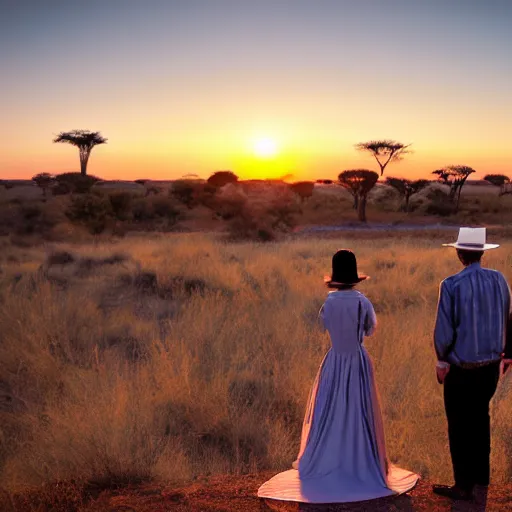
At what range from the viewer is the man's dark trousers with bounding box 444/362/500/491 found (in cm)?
346

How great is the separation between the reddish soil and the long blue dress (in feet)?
0.29

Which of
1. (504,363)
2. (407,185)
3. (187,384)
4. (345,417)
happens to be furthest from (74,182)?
(504,363)

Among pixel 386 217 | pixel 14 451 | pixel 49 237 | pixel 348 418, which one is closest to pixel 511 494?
pixel 348 418

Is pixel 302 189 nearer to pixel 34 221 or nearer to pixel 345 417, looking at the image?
pixel 34 221

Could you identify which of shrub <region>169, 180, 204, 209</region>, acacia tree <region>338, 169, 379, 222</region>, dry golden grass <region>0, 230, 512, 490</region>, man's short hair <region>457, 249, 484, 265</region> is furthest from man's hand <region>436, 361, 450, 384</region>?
shrub <region>169, 180, 204, 209</region>

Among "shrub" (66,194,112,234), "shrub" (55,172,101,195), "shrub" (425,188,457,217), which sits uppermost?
"shrub" (55,172,101,195)

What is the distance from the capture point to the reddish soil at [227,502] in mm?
3455

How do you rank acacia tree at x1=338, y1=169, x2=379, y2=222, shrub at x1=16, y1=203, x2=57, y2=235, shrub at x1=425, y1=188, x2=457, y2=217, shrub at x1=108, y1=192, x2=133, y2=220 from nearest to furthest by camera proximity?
shrub at x1=16, y1=203, x2=57, y2=235 < shrub at x1=108, y1=192, x2=133, y2=220 < acacia tree at x1=338, y1=169, x2=379, y2=222 < shrub at x1=425, y1=188, x2=457, y2=217

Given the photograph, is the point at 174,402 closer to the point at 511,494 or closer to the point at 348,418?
the point at 348,418

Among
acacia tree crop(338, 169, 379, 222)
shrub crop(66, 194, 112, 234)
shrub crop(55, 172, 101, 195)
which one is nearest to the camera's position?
shrub crop(66, 194, 112, 234)

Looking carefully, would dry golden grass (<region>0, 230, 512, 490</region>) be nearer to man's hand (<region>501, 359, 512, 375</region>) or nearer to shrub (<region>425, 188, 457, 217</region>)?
man's hand (<region>501, 359, 512, 375</region>)

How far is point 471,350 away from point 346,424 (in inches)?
35.1

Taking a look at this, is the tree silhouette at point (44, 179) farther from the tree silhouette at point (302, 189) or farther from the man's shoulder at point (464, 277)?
the man's shoulder at point (464, 277)

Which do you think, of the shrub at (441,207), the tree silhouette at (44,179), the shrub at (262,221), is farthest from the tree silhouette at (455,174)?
the tree silhouette at (44,179)
